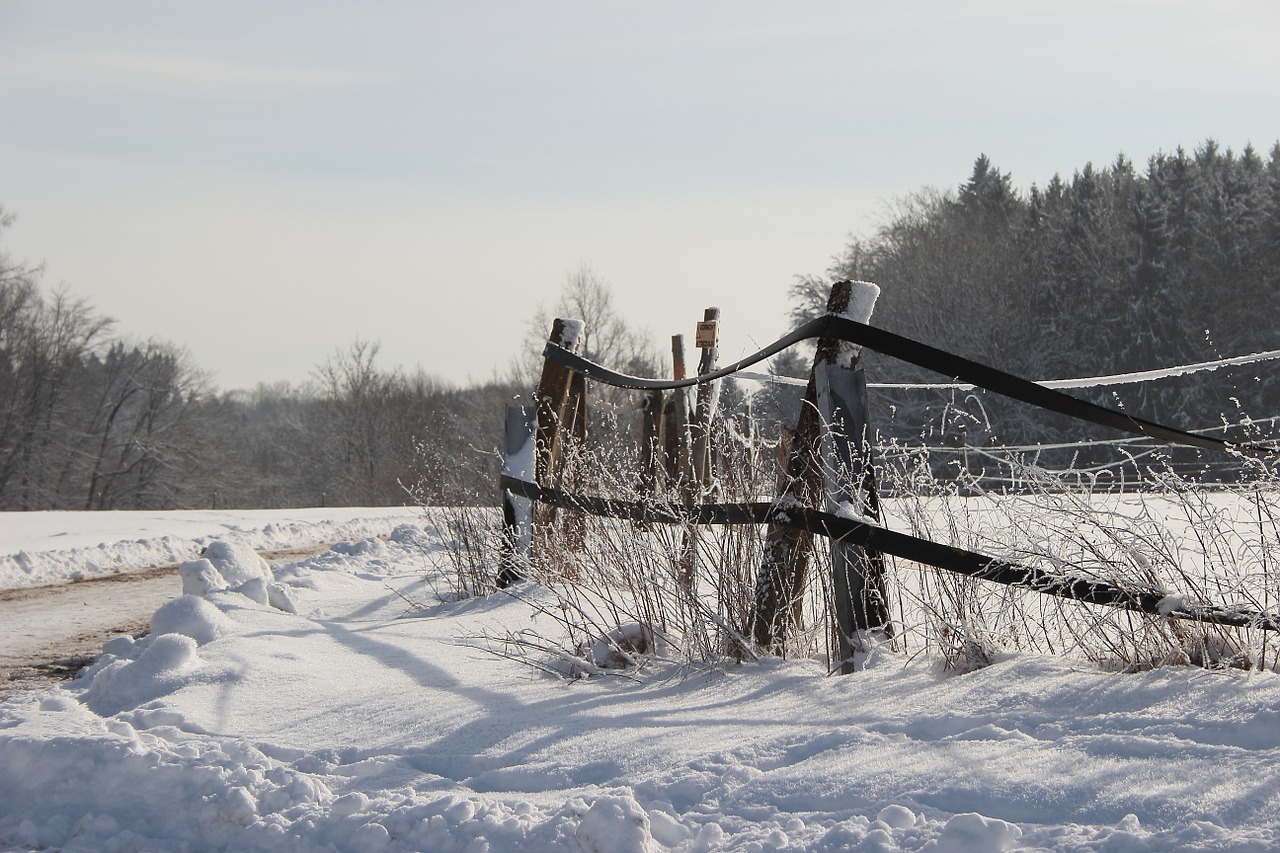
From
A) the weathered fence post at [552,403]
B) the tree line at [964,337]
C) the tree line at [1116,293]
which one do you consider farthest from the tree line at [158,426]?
the weathered fence post at [552,403]

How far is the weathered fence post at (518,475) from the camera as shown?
682cm

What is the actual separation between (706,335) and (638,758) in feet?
25.6

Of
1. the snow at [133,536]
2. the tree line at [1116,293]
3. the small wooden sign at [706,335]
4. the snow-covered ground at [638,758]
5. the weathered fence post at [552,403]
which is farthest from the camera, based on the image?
the tree line at [1116,293]

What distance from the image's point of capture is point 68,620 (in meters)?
7.17

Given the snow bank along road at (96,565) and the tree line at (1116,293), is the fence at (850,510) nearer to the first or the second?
the snow bank along road at (96,565)

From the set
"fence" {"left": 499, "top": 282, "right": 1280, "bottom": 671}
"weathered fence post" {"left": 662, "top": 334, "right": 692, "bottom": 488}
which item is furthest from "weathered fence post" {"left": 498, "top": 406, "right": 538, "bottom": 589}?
"weathered fence post" {"left": 662, "top": 334, "right": 692, "bottom": 488}

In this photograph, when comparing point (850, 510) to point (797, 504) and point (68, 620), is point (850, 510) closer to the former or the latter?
point (797, 504)

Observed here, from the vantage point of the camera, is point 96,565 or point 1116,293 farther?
point 1116,293

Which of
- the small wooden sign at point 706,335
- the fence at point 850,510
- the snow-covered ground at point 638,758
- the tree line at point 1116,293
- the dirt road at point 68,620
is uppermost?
the tree line at point 1116,293

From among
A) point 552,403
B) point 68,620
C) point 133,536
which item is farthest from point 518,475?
point 133,536

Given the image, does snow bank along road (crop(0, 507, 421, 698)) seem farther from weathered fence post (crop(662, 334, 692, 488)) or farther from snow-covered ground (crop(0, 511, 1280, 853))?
weathered fence post (crop(662, 334, 692, 488))

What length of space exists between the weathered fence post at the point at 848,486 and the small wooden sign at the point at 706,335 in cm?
670

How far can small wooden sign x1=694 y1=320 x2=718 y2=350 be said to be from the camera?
10391 millimetres

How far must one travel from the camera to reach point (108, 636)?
21.3ft
